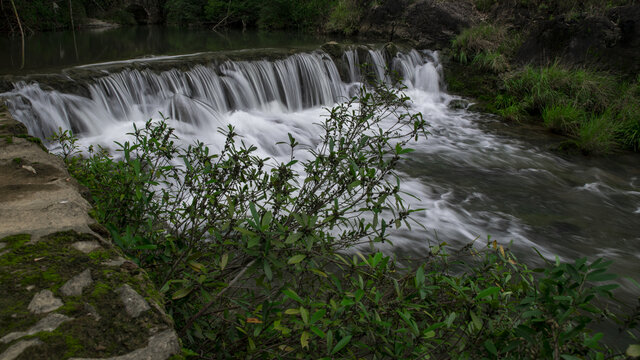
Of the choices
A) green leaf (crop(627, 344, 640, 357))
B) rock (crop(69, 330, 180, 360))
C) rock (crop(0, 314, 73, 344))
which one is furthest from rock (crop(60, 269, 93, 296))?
green leaf (crop(627, 344, 640, 357))

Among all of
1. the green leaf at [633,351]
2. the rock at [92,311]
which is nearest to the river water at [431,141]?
the green leaf at [633,351]

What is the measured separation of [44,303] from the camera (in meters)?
1.47

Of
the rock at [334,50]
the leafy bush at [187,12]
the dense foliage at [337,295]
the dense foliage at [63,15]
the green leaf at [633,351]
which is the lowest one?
the dense foliage at [337,295]

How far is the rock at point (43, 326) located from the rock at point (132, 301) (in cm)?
18

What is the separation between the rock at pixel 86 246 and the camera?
5.80ft

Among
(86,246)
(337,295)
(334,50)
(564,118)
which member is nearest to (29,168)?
(86,246)

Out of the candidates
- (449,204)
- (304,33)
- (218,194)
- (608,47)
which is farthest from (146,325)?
(304,33)

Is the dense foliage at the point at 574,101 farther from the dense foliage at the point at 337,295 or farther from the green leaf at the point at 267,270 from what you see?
the green leaf at the point at 267,270

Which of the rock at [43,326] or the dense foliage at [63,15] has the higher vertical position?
the dense foliage at [63,15]

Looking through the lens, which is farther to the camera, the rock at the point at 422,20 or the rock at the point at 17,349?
the rock at the point at 422,20

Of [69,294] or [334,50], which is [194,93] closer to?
[334,50]

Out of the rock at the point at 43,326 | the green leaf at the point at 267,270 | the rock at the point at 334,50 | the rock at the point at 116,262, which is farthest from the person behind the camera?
the rock at the point at 334,50

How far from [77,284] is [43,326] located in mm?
210

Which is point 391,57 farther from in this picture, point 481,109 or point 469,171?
point 469,171
